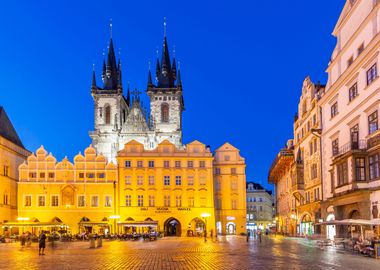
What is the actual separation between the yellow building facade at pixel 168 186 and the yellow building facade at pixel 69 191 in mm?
2419

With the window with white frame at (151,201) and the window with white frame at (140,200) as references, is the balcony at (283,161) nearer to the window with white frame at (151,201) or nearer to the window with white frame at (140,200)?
the window with white frame at (151,201)

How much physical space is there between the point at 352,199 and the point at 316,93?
20068 mm

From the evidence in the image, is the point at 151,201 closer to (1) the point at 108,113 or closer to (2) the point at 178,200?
(2) the point at 178,200

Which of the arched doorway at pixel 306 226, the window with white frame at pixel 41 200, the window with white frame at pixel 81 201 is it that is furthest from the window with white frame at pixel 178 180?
the arched doorway at pixel 306 226

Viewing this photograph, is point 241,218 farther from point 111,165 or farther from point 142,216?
point 111,165

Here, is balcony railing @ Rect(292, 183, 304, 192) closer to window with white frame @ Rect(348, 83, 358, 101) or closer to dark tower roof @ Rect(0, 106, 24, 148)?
window with white frame @ Rect(348, 83, 358, 101)

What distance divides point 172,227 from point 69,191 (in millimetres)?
16255

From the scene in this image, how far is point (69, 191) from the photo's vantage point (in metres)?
82.1

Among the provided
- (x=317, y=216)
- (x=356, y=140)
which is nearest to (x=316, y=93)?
(x=317, y=216)

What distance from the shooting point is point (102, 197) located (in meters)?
82.4

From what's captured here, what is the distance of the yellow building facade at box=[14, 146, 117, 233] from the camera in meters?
81.2

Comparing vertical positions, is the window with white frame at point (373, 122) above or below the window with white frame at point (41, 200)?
above

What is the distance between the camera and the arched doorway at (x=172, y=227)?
84.4m

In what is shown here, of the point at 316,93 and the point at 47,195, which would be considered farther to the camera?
the point at 47,195
